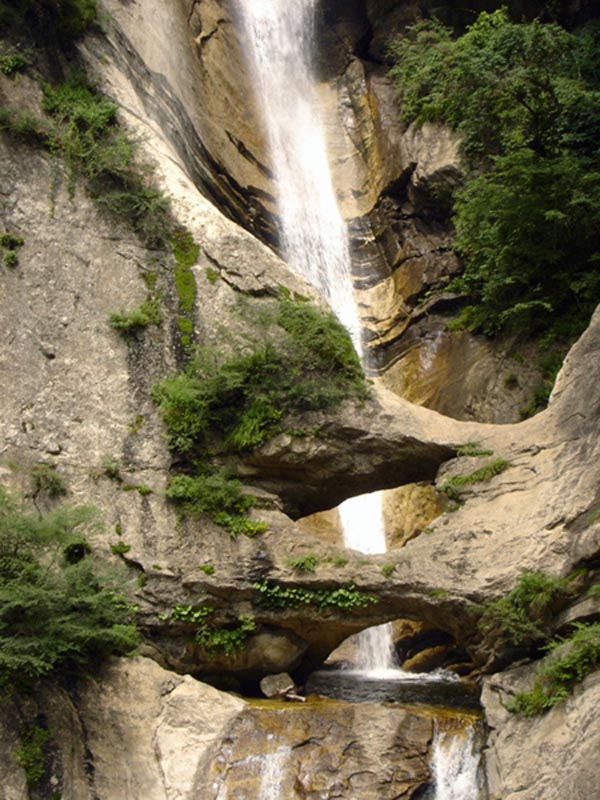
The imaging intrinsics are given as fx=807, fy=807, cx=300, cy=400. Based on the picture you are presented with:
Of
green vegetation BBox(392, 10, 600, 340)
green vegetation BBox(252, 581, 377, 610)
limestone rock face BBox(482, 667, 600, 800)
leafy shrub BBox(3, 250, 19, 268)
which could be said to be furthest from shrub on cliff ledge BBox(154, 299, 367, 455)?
limestone rock face BBox(482, 667, 600, 800)

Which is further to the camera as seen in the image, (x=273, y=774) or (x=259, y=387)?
(x=259, y=387)

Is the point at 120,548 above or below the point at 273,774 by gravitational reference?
above

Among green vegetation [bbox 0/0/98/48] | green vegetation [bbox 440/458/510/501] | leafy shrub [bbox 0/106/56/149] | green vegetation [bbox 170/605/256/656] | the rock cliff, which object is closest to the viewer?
the rock cliff

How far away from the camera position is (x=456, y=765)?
29.2 ft

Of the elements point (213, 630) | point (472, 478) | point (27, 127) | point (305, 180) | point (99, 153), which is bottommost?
point (213, 630)

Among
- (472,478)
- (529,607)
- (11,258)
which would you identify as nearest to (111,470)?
(11,258)

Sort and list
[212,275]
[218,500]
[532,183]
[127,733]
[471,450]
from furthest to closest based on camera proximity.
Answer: [532,183]
[212,275]
[471,450]
[218,500]
[127,733]

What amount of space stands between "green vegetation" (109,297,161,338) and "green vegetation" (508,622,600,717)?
24.3 ft

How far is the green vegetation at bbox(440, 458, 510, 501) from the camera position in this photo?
11148mm

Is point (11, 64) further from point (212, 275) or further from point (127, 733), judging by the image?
point (127, 733)

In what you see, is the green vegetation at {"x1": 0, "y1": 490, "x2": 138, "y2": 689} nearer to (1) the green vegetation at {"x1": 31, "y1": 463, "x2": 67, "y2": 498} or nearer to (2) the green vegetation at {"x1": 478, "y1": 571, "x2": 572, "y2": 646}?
(1) the green vegetation at {"x1": 31, "y1": 463, "x2": 67, "y2": 498}

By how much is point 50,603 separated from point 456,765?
4.83m

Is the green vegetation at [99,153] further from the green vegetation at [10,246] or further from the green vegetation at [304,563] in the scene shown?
the green vegetation at [304,563]

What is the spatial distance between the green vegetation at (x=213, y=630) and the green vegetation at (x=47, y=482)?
7.37 feet
